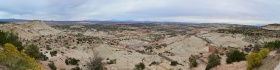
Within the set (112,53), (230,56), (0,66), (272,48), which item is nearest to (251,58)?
(230,56)

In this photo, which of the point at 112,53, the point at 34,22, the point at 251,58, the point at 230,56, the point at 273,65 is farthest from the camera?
the point at 34,22

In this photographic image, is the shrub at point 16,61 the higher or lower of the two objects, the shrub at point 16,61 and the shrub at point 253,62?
the higher

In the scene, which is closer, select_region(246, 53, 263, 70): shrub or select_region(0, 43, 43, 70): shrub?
select_region(0, 43, 43, 70): shrub

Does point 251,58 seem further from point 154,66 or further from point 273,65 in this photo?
point 154,66

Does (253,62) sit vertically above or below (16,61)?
below

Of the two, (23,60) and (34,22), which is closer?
(23,60)

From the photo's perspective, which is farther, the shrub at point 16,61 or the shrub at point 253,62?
the shrub at point 253,62

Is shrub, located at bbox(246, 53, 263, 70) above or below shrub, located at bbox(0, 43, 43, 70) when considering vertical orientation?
below

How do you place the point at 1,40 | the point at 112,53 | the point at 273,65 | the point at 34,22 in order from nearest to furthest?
1. the point at 273,65
2. the point at 1,40
3. the point at 112,53
4. the point at 34,22

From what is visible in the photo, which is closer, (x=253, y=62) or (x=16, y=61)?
(x=16, y=61)

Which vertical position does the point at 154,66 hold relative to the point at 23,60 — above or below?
below
